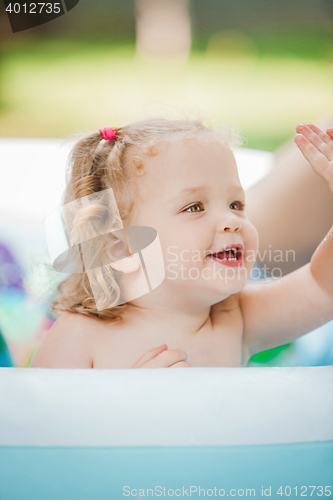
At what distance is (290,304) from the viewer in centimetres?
61

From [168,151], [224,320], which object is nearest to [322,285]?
[224,320]

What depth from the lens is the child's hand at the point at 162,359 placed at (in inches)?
19.7

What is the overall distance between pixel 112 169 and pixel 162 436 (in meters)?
0.32

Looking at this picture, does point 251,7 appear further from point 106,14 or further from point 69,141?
point 69,141

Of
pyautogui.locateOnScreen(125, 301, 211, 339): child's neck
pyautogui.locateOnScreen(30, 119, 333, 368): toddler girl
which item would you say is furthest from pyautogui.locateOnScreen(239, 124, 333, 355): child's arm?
pyautogui.locateOnScreen(125, 301, 211, 339): child's neck

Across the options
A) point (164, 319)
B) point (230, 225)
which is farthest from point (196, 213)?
point (164, 319)

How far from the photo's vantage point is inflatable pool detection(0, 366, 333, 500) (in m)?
0.37

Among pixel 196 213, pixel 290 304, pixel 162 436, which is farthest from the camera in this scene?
pixel 290 304

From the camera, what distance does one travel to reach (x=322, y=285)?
58 centimetres

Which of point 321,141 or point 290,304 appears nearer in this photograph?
point 321,141

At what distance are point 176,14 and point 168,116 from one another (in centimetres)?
12

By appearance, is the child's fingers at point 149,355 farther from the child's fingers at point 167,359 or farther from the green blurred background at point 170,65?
the green blurred background at point 170,65

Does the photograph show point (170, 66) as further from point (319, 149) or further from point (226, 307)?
point (226, 307)

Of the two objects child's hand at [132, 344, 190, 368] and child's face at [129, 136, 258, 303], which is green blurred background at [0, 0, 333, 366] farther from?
child's hand at [132, 344, 190, 368]
